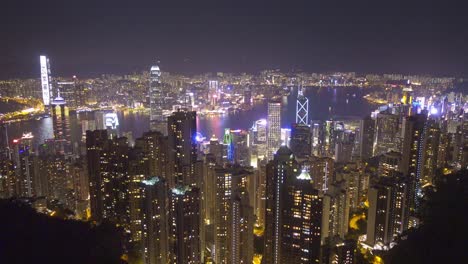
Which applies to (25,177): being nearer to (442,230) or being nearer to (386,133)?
(442,230)

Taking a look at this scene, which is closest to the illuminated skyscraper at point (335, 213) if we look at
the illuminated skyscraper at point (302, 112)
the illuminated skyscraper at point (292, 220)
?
the illuminated skyscraper at point (292, 220)

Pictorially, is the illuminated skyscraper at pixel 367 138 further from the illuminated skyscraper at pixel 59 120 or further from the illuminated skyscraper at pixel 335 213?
the illuminated skyscraper at pixel 59 120

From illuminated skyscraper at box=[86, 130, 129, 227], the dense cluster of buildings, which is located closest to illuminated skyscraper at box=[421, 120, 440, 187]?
the dense cluster of buildings

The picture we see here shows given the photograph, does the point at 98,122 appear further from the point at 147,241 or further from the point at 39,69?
the point at 147,241

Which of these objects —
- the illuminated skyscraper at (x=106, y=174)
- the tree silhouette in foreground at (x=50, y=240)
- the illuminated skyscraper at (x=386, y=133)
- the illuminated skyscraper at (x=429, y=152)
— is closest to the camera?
the tree silhouette in foreground at (x=50, y=240)

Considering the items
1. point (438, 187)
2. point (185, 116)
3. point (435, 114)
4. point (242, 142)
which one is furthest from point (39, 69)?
point (435, 114)

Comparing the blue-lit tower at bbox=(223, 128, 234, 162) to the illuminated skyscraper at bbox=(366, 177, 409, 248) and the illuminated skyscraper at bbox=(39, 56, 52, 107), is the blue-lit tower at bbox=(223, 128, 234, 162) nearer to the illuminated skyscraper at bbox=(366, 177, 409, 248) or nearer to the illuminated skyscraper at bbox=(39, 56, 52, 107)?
the illuminated skyscraper at bbox=(366, 177, 409, 248)

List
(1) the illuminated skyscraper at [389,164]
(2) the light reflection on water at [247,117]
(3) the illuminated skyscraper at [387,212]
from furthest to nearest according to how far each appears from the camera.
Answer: (2) the light reflection on water at [247,117] → (1) the illuminated skyscraper at [389,164] → (3) the illuminated skyscraper at [387,212]
